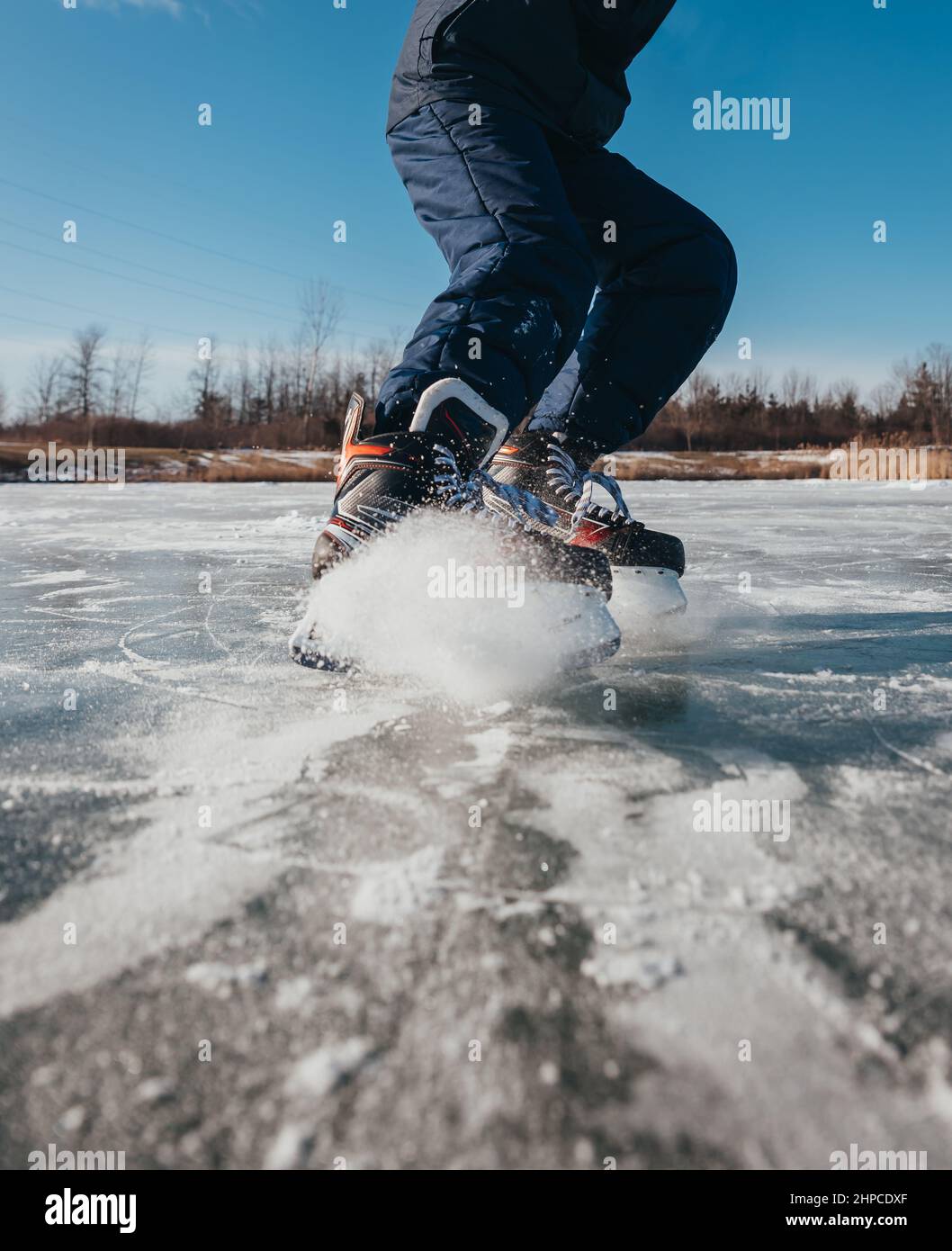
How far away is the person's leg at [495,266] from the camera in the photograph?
1053 mm

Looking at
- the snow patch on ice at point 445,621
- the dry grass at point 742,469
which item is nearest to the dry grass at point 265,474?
the dry grass at point 742,469

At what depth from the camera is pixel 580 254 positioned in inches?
45.5

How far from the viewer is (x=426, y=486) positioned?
0.97 m

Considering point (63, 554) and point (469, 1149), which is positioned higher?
point (63, 554)

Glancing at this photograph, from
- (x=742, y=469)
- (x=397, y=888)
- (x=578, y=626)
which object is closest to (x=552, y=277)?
(x=578, y=626)

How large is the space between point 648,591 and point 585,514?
0.18 metres

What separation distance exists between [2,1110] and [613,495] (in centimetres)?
126

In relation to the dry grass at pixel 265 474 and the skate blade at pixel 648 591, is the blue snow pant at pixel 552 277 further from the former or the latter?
the dry grass at pixel 265 474

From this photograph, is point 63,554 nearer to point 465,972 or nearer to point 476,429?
point 476,429

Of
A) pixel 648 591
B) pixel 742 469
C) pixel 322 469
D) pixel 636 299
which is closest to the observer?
pixel 648 591

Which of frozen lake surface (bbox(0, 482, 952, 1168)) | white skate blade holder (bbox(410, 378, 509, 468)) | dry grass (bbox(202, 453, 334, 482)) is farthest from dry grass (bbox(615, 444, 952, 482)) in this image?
frozen lake surface (bbox(0, 482, 952, 1168))

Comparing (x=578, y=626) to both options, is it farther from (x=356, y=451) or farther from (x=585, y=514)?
(x=585, y=514)

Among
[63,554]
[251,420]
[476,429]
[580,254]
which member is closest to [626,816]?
[476,429]

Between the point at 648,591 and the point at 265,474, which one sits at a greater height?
the point at 265,474
